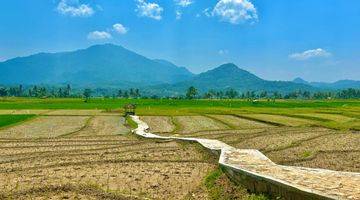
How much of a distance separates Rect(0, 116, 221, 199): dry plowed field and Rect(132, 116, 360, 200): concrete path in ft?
4.18

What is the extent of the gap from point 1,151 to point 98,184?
11.4 m

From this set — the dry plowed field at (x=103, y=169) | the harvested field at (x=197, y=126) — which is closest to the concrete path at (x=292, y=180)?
the dry plowed field at (x=103, y=169)

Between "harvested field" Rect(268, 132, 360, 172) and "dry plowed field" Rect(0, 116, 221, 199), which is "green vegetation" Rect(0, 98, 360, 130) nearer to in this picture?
"harvested field" Rect(268, 132, 360, 172)

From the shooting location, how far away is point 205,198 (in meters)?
12.7

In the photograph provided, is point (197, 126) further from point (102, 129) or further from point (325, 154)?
point (325, 154)

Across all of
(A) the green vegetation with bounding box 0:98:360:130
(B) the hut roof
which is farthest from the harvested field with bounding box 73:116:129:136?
(B) the hut roof

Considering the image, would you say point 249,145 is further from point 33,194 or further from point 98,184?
point 33,194

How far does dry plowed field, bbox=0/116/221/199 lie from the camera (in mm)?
13203

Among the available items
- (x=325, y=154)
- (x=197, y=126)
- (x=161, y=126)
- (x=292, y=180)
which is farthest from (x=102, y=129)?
(x=292, y=180)

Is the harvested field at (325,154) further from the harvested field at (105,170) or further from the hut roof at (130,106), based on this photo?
the hut roof at (130,106)

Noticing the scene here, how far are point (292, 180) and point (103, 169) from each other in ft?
26.6

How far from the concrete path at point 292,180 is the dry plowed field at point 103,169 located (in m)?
1.27

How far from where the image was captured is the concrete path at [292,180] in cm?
974

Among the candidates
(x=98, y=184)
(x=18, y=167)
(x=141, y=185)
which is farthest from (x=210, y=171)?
(x=18, y=167)
